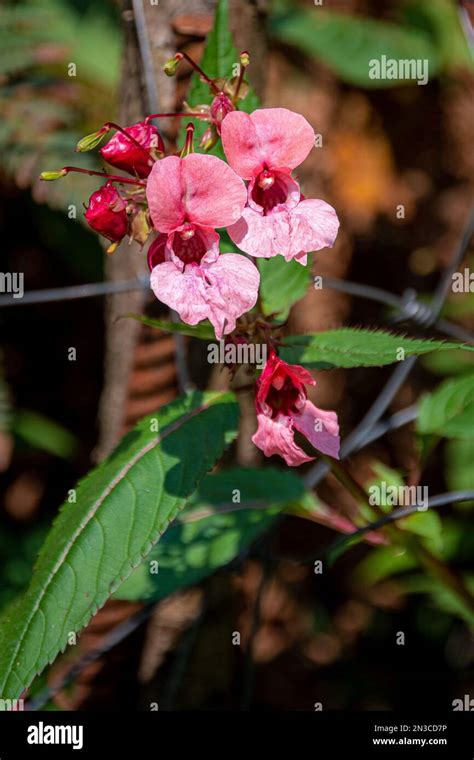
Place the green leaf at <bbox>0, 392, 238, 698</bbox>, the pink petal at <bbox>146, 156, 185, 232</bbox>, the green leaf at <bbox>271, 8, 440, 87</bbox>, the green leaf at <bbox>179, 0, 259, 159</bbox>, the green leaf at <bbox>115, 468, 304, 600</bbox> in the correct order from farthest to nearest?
the green leaf at <bbox>271, 8, 440, 87</bbox> → the green leaf at <bbox>115, 468, 304, 600</bbox> → the green leaf at <bbox>179, 0, 259, 159</bbox> → the green leaf at <bbox>0, 392, 238, 698</bbox> → the pink petal at <bbox>146, 156, 185, 232</bbox>

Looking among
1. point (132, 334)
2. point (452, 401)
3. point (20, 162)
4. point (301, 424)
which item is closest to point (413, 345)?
point (301, 424)

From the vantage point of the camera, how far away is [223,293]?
1022mm

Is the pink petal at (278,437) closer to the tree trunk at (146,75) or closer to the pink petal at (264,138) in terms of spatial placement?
the pink petal at (264,138)

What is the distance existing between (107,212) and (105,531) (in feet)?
1.42

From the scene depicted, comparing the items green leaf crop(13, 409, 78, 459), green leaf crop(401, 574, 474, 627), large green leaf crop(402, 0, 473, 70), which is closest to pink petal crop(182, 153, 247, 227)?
green leaf crop(401, 574, 474, 627)

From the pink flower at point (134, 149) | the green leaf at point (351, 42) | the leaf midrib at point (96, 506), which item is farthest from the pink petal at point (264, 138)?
the green leaf at point (351, 42)

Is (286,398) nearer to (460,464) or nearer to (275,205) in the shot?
(275,205)

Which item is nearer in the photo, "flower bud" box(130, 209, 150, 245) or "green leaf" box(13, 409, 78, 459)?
"flower bud" box(130, 209, 150, 245)

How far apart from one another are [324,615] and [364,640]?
15cm

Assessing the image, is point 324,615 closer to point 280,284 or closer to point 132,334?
point 132,334

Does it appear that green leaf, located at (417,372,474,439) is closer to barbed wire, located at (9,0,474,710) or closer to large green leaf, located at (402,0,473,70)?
barbed wire, located at (9,0,474,710)

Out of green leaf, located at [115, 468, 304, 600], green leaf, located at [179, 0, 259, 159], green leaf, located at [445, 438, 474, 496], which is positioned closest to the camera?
green leaf, located at [179, 0, 259, 159]

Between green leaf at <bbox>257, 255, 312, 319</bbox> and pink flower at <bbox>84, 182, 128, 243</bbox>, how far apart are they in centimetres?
37

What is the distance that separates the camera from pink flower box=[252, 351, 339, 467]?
3.49 feet
